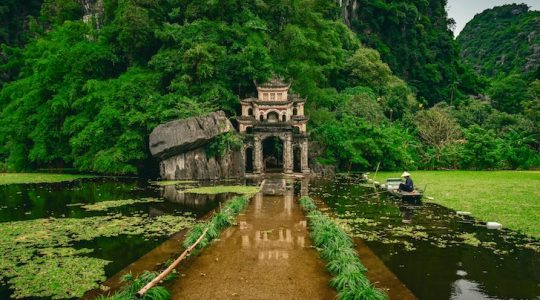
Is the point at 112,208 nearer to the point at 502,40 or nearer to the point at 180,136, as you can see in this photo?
the point at 180,136

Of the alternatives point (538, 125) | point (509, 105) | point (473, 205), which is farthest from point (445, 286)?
point (509, 105)

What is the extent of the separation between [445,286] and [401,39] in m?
60.9

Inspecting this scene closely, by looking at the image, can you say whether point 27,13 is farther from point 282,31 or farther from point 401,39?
point 401,39

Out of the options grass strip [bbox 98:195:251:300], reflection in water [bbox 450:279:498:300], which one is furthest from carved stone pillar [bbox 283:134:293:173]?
reflection in water [bbox 450:279:498:300]

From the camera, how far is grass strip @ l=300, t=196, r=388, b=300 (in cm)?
676

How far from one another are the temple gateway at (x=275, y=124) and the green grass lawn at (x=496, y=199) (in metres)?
10.1

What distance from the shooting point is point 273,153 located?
126ft

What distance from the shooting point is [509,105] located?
5194 centimetres

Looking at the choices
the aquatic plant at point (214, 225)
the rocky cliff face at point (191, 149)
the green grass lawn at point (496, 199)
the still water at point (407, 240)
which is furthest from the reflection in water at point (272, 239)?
the rocky cliff face at point (191, 149)

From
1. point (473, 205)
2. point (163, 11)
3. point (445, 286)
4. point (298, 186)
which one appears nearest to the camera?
point (445, 286)

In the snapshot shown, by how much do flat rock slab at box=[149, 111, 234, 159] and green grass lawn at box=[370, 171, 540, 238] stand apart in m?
13.7

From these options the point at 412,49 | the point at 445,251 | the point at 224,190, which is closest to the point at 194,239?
the point at 445,251

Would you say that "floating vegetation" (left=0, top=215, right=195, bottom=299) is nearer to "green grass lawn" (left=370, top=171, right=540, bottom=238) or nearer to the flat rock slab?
"green grass lawn" (left=370, top=171, right=540, bottom=238)

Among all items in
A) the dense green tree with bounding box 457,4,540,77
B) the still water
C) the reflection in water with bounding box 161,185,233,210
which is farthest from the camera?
the dense green tree with bounding box 457,4,540,77
